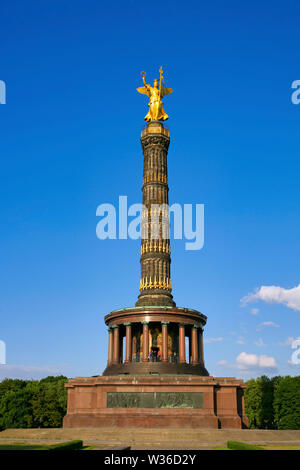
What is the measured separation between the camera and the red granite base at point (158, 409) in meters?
34.2

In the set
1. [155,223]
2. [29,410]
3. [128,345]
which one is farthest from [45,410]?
[155,223]

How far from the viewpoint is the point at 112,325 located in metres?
43.6

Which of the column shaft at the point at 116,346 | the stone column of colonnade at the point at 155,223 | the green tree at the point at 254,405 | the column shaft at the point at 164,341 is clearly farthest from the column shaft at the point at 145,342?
the green tree at the point at 254,405

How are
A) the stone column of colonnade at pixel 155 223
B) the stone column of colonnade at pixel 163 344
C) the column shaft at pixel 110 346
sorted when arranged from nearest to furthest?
the stone column of colonnade at pixel 163 344 → the column shaft at pixel 110 346 → the stone column of colonnade at pixel 155 223

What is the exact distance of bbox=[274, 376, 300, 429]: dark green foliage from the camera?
51094mm

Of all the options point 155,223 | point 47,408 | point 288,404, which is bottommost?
point 47,408

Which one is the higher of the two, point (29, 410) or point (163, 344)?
point (163, 344)

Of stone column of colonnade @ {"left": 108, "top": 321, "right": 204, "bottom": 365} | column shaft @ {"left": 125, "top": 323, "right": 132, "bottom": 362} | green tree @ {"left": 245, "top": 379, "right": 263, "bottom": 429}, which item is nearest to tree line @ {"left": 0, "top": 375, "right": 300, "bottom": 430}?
green tree @ {"left": 245, "top": 379, "right": 263, "bottom": 429}

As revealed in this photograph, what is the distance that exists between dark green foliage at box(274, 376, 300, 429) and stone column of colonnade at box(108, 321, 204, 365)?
15211mm

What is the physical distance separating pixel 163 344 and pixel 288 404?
829 inches

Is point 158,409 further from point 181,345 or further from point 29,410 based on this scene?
point 29,410

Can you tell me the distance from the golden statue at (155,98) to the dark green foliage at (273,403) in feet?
110

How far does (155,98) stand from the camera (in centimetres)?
5288

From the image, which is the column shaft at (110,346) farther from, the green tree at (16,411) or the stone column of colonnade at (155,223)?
the green tree at (16,411)
